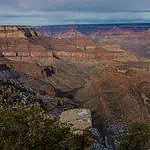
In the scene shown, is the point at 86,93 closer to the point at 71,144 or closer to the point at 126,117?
the point at 126,117

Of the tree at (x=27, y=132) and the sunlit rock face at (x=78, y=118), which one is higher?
the tree at (x=27, y=132)

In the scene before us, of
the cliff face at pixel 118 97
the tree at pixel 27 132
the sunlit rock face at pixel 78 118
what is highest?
the tree at pixel 27 132

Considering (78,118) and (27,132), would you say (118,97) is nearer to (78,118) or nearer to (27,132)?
(78,118)

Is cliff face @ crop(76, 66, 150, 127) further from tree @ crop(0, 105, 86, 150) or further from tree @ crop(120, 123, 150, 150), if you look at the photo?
tree @ crop(0, 105, 86, 150)

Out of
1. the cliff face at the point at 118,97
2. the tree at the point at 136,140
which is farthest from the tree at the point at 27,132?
the cliff face at the point at 118,97

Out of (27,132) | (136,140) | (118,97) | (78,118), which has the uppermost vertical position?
(27,132)

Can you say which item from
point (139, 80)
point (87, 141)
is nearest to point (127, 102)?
point (139, 80)

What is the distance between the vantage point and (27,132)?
30.3 metres

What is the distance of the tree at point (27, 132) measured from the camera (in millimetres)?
30047

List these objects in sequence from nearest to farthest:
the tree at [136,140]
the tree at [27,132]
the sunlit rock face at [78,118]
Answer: the tree at [27,132] < the tree at [136,140] < the sunlit rock face at [78,118]

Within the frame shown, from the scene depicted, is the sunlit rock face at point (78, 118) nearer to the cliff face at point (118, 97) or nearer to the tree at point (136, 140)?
the cliff face at point (118, 97)

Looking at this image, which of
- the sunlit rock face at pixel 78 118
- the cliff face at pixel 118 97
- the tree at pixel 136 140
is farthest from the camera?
the cliff face at pixel 118 97

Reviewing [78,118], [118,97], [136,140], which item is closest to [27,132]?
[136,140]

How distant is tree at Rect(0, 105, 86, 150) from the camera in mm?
30047
